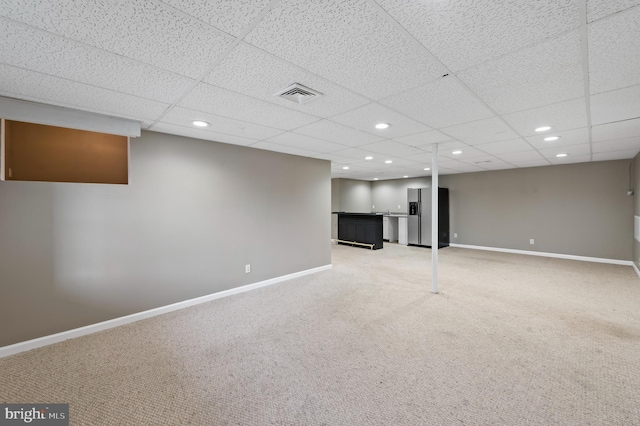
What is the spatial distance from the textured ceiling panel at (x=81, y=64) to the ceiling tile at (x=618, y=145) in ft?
18.8

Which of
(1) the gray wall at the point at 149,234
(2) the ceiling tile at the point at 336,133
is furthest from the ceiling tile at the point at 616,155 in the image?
(1) the gray wall at the point at 149,234

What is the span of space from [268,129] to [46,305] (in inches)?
115

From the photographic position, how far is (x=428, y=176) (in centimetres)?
871

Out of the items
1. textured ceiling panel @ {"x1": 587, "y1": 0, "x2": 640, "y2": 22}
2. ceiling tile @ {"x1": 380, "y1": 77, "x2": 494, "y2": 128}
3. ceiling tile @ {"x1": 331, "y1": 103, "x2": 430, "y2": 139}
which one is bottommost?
textured ceiling panel @ {"x1": 587, "y1": 0, "x2": 640, "y2": 22}

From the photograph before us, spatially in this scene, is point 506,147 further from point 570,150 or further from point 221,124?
point 221,124

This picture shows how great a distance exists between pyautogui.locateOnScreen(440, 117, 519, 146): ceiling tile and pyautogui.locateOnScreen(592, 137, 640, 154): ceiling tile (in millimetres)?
1732

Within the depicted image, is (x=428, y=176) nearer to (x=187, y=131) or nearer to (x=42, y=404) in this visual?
(x=187, y=131)

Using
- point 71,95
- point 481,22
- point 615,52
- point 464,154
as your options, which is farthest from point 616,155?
point 71,95

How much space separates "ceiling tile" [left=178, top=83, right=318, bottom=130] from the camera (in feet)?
7.32

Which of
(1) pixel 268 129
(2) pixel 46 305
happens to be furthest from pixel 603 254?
(2) pixel 46 305

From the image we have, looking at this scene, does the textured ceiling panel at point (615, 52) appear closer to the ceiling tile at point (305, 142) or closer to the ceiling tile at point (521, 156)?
the ceiling tile at point (305, 142)

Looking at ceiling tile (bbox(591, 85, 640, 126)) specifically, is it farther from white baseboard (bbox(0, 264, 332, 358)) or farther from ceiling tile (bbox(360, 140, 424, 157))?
white baseboard (bbox(0, 264, 332, 358))

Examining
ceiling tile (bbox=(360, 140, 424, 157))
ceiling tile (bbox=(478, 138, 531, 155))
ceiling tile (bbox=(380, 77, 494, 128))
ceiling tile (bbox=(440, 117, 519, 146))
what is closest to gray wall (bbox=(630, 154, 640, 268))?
ceiling tile (bbox=(478, 138, 531, 155))

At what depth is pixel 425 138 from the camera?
370 cm
